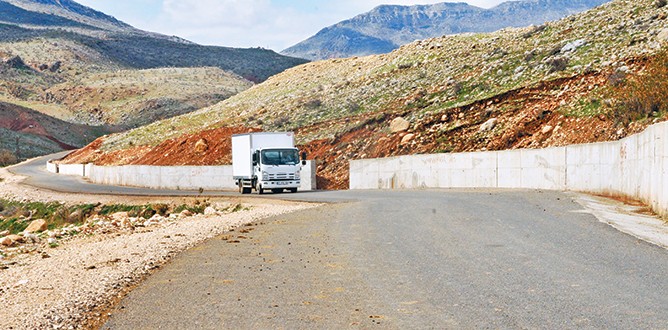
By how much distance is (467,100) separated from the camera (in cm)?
5853

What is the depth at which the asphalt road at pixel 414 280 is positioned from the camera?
836 cm

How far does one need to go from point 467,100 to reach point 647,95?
813 inches

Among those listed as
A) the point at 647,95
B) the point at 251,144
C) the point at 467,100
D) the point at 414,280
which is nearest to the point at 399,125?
the point at 467,100

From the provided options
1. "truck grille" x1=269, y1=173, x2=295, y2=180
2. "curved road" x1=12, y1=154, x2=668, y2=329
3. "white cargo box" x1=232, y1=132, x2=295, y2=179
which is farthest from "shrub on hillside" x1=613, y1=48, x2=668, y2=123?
"curved road" x1=12, y1=154, x2=668, y2=329

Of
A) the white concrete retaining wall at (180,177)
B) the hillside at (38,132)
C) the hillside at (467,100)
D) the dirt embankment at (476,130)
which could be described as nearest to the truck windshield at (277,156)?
the white concrete retaining wall at (180,177)

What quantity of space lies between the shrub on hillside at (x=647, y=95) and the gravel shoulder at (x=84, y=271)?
23.2 meters

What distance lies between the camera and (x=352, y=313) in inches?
341

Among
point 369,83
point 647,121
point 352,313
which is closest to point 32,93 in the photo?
point 369,83

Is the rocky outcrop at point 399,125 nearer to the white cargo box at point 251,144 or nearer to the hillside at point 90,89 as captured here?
the white cargo box at point 251,144

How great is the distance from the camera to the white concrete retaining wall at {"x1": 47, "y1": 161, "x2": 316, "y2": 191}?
162 ft

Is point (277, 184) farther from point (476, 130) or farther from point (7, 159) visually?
point (7, 159)

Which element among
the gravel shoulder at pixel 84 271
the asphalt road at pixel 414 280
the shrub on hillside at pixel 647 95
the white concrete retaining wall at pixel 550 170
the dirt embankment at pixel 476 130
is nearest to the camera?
the asphalt road at pixel 414 280

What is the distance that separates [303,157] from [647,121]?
17.2m

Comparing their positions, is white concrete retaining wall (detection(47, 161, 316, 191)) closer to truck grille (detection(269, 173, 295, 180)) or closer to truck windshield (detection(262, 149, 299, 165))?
truck windshield (detection(262, 149, 299, 165))
